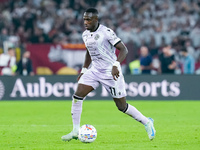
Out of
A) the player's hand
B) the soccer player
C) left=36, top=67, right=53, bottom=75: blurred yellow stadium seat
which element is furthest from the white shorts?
left=36, top=67, right=53, bottom=75: blurred yellow stadium seat

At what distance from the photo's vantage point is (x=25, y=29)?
23984 mm

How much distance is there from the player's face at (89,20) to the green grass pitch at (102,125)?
6.03ft

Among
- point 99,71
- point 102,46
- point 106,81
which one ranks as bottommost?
point 106,81

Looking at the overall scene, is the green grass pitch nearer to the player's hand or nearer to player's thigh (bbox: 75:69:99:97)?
player's thigh (bbox: 75:69:99:97)

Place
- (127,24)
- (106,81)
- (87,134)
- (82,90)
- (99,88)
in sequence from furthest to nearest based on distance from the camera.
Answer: (127,24), (99,88), (106,81), (82,90), (87,134)

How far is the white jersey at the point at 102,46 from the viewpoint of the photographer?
9164mm

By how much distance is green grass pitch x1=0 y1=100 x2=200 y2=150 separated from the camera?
8.84 m

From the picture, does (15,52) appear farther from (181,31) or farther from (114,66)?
(114,66)

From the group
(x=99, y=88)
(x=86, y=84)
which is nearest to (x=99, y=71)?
(x=86, y=84)

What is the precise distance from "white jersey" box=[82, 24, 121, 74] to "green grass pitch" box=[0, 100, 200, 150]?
1.23 metres

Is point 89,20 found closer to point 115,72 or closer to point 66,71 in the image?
point 115,72

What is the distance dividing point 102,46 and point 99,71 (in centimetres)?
43

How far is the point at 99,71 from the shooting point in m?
9.41

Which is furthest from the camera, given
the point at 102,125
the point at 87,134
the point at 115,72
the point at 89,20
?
the point at 102,125
